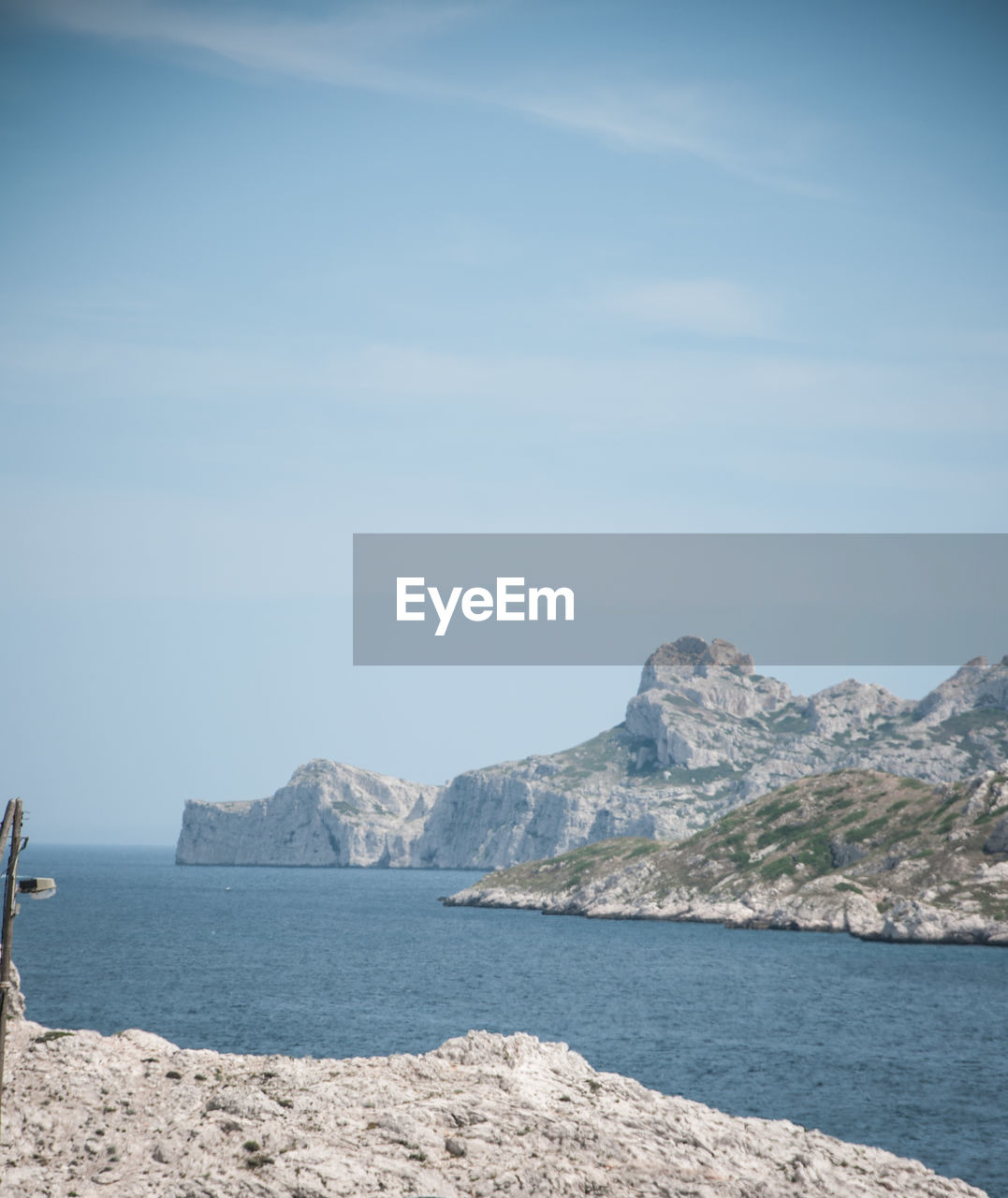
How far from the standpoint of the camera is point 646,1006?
9369 cm

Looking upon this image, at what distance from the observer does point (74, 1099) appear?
33.0m

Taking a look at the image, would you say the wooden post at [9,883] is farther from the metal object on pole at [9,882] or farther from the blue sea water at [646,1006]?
the blue sea water at [646,1006]

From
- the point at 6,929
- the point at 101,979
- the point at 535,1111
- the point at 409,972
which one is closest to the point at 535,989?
the point at 409,972

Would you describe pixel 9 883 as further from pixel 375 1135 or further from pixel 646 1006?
pixel 646 1006

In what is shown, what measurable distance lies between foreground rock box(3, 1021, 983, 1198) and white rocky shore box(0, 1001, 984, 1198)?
5cm

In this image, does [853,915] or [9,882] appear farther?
[853,915]

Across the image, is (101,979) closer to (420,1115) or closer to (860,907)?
(420,1115)

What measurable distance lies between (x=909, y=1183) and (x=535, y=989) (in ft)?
243

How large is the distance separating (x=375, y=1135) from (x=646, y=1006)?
222 ft

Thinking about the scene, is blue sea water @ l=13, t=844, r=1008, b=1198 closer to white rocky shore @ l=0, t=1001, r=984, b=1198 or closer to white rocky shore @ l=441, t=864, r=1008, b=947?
white rocky shore @ l=441, t=864, r=1008, b=947

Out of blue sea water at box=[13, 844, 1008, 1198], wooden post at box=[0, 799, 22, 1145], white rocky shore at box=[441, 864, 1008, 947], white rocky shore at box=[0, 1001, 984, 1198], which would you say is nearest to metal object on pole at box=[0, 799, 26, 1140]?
wooden post at box=[0, 799, 22, 1145]

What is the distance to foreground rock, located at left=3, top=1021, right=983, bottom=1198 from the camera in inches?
1136

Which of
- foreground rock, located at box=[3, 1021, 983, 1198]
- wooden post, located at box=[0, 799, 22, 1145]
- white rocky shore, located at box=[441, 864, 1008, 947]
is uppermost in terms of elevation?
wooden post, located at box=[0, 799, 22, 1145]

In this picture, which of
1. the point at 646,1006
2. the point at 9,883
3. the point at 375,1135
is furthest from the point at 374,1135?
the point at 646,1006
